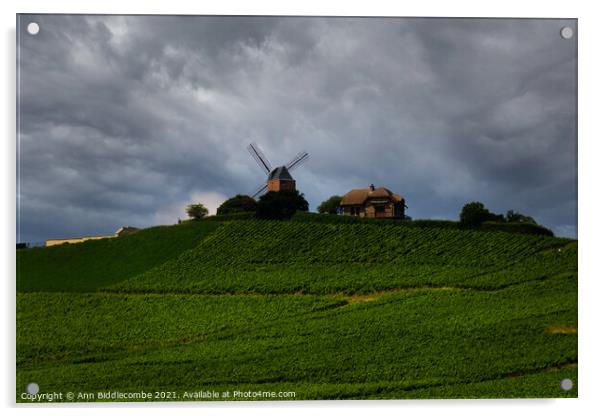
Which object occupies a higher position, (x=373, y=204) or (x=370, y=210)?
(x=373, y=204)

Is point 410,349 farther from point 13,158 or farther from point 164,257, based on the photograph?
point 13,158

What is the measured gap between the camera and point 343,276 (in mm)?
12273

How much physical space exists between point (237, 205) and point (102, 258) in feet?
9.83

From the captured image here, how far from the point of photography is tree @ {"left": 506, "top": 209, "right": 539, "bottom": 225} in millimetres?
10508

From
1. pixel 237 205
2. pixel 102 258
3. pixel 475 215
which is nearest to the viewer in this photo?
pixel 475 215

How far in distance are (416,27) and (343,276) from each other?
4844 millimetres

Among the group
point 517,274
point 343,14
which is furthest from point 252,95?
point 517,274

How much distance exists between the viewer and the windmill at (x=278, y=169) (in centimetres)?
1037

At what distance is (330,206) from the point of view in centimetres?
1088

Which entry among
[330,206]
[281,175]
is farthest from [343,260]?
[281,175]

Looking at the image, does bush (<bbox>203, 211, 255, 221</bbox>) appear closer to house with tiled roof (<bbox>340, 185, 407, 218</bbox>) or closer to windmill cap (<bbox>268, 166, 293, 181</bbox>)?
windmill cap (<bbox>268, 166, 293, 181</bbox>)

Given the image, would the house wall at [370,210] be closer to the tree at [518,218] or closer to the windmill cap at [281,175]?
the windmill cap at [281,175]

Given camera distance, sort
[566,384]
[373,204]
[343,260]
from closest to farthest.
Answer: [566,384], [373,204], [343,260]

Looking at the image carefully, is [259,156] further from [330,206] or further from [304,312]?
[304,312]
